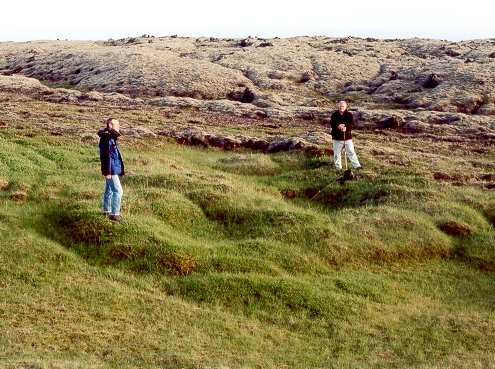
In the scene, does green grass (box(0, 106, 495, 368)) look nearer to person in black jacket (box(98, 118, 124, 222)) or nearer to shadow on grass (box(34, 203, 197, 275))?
shadow on grass (box(34, 203, 197, 275))

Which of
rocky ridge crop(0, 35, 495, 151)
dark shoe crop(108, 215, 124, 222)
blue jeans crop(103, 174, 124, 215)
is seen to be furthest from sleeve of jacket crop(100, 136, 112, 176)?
rocky ridge crop(0, 35, 495, 151)

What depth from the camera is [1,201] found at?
2416 cm

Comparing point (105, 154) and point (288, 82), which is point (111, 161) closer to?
point (105, 154)

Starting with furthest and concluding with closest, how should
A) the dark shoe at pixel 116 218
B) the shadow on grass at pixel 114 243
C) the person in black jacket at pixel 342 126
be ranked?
the person in black jacket at pixel 342 126
the dark shoe at pixel 116 218
the shadow on grass at pixel 114 243

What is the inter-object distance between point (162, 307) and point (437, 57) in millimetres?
74316

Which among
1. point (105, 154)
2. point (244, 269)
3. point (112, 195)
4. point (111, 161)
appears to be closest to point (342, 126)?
point (244, 269)

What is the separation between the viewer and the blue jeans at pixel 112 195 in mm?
20812

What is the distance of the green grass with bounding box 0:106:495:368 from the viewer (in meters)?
15.1

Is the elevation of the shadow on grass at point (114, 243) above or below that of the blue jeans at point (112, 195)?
below

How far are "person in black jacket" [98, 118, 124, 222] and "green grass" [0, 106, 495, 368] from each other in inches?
33.9

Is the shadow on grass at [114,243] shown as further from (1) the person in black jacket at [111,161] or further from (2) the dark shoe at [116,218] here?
(1) the person in black jacket at [111,161]

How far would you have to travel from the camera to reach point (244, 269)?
787 inches

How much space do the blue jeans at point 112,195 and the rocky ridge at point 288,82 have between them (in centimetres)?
1786

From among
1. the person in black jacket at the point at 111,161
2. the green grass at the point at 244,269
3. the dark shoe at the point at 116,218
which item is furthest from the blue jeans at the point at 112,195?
the green grass at the point at 244,269
